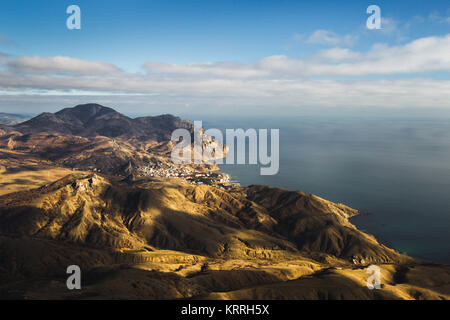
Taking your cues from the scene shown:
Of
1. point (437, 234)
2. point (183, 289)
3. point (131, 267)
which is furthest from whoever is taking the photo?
point (437, 234)

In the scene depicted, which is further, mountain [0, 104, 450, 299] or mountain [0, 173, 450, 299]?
mountain [0, 173, 450, 299]

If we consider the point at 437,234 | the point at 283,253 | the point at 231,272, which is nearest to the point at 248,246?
the point at 283,253

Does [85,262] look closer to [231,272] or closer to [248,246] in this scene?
[231,272]

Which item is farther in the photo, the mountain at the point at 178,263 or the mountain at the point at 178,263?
the mountain at the point at 178,263
